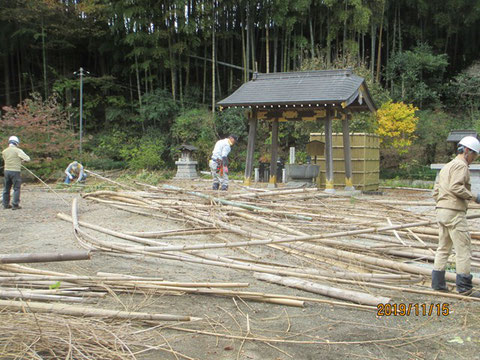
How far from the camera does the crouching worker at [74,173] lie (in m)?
14.3

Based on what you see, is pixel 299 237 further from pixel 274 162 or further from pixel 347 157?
pixel 274 162

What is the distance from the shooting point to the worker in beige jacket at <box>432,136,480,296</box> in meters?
3.94

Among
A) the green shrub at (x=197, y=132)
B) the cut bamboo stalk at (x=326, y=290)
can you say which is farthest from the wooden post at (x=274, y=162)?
the green shrub at (x=197, y=132)

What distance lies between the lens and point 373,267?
15.1ft

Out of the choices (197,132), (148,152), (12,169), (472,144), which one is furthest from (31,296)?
(197,132)

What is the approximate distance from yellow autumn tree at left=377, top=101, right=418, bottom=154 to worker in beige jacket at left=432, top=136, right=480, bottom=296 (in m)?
14.4

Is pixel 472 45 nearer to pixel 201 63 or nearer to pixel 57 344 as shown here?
pixel 201 63

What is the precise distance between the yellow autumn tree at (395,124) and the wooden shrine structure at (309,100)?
16.3ft

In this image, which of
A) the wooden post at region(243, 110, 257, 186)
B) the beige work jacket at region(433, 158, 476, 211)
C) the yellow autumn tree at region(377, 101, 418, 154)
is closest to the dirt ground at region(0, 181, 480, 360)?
the beige work jacket at region(433, 158, 476, 211)

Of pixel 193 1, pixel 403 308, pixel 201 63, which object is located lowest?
pixel 403 308

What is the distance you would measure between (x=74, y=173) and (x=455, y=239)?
43.6ft

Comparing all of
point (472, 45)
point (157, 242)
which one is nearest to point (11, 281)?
point (157, 242)

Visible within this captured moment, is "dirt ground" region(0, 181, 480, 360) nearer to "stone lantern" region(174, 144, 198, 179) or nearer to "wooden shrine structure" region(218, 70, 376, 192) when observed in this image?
A: "wooden shrine structure" region(218, 70, 376, 192)

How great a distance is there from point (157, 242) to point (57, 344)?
2922 millimetres
